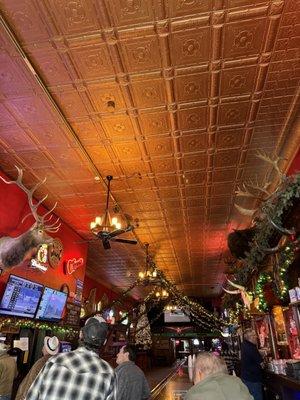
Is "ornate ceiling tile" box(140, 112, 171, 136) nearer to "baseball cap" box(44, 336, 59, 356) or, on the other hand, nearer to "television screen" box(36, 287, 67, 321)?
"baseball cap" box(44, 336, 59, 356)

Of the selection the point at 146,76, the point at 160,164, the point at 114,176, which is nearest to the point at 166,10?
the point at 146,76

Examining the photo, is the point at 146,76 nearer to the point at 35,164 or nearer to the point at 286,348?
the point at 35,164

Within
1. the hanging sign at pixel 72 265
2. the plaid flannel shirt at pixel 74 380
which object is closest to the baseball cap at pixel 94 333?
the plaid flannel shirt at pixel 74 380

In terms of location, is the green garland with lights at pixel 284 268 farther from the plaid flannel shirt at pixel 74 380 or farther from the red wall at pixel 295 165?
the plaid flannel shirt at pixel 74 380

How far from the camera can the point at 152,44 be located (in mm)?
3664

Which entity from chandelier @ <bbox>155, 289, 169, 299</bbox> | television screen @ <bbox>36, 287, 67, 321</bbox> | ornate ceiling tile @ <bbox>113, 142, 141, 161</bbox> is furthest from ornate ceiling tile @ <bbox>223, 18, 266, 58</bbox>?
chandelier @ <bbox>155, 289, 169, 299</bbox>

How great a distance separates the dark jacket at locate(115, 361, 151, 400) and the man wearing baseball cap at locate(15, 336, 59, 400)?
3.16 ft

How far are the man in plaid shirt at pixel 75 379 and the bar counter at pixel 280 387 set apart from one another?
3491mm

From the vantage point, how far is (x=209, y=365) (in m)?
2.33

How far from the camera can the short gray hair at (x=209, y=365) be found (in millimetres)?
2318

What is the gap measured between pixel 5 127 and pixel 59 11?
2.51 metres

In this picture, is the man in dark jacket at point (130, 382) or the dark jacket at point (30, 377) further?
the dark jacket at point (30, 377)

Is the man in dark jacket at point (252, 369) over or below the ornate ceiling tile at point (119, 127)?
below

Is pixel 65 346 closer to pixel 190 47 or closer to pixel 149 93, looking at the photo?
pixel 149 93
